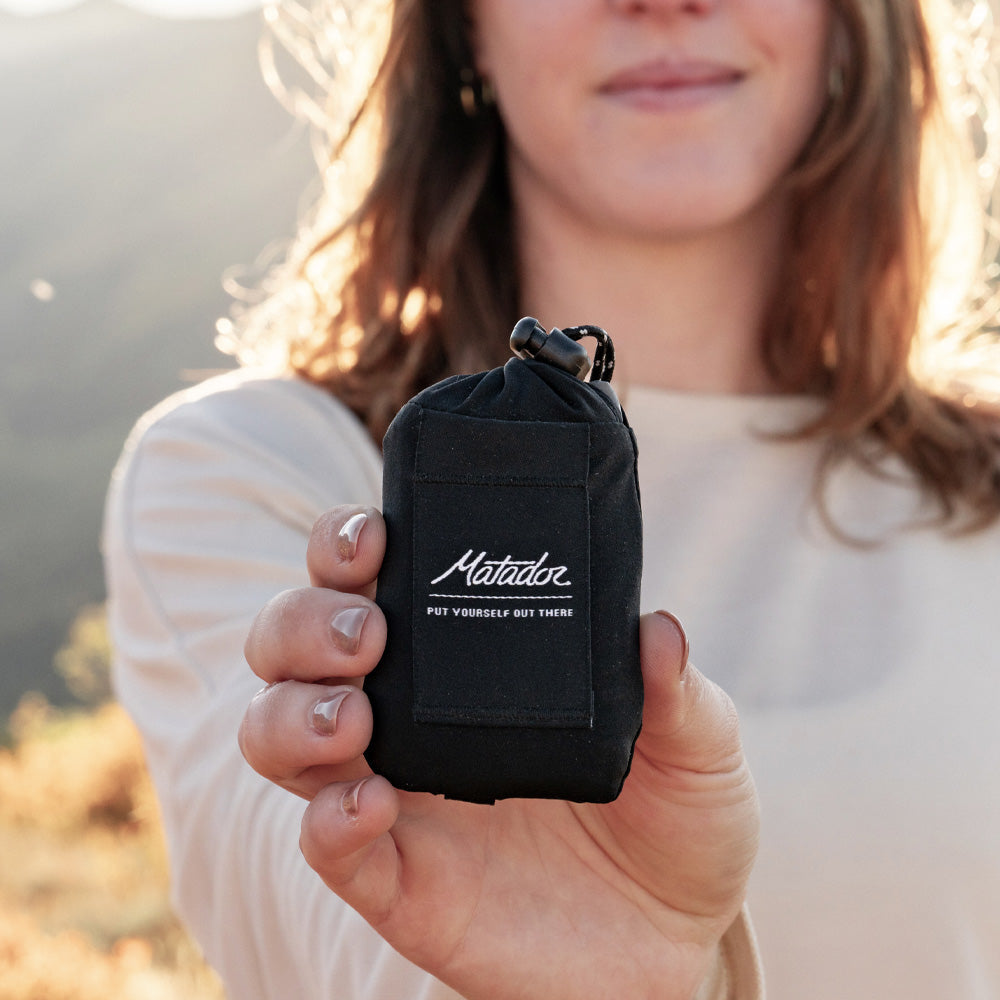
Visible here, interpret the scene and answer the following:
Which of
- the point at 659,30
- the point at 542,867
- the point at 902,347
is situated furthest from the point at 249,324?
the point at 542,867

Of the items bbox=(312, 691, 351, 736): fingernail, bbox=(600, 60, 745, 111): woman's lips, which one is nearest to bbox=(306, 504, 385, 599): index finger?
bbox=(312, 691, 351, 736): fingernail

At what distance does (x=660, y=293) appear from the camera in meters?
2.39

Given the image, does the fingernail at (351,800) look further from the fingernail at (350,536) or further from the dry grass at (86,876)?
the dry grass at (86,876)

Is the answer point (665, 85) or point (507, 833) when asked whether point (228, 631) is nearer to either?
point (507, 833)

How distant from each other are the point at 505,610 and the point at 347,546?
6.3 inches

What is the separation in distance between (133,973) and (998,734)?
14.9ft

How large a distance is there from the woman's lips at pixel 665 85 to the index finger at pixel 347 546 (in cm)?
130

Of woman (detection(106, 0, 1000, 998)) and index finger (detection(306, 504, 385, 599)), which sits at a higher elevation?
index finger (detection(306, 504, 385, 599))

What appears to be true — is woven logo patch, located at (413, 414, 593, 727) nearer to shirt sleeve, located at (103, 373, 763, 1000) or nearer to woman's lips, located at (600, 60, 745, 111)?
shirt sleeve, located at (103, 373, 763, 1000)

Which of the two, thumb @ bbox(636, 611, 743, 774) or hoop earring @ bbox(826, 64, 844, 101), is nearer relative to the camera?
thumb @ bbox(636, 611, 743, 774)

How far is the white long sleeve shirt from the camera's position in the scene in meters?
1.82

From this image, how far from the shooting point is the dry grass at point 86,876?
195 inches

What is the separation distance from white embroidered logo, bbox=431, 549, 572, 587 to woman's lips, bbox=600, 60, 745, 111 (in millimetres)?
1293

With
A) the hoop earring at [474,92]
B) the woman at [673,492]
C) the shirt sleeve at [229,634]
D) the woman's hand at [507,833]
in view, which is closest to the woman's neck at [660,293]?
the woman at [673,492]
